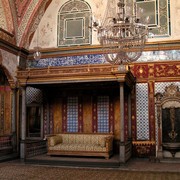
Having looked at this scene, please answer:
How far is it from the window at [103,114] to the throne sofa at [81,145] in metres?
0.55

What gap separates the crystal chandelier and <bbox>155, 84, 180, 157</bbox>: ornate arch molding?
391cm

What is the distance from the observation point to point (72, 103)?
12.4 m

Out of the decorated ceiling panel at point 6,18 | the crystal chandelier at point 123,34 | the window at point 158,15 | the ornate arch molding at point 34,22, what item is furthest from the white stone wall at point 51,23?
the crystal chandelier at point 123,34

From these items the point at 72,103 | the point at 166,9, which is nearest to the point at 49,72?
the point at 72,103

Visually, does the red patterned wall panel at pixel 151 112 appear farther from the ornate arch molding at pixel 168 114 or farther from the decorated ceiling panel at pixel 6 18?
the decorated ceiling panel at pixel 6 18

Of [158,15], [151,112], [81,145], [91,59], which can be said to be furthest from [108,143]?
[158,15]

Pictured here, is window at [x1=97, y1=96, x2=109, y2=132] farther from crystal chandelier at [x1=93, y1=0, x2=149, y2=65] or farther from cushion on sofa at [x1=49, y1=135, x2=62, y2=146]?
crystal chandelier at [x1=93, y1=0, x2=149, y2=65]

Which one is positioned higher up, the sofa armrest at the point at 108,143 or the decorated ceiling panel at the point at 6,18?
the decorated ceiling panel at the point at 6,18

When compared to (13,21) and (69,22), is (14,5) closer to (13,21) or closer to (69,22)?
(13,21)

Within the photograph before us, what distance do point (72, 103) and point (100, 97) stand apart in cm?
107

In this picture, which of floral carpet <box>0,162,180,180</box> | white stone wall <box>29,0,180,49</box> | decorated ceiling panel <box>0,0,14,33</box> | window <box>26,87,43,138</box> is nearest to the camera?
floral carpet <box>0,162,180,180</box>

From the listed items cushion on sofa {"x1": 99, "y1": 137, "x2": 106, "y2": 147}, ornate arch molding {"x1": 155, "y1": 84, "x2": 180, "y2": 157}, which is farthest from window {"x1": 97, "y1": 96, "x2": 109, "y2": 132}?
ornate arch molding {"x1": 155, "y1": 84, "x2": 180, "y2": 157}

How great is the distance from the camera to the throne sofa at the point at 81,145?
1042cm

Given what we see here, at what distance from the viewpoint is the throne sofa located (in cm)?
1042
